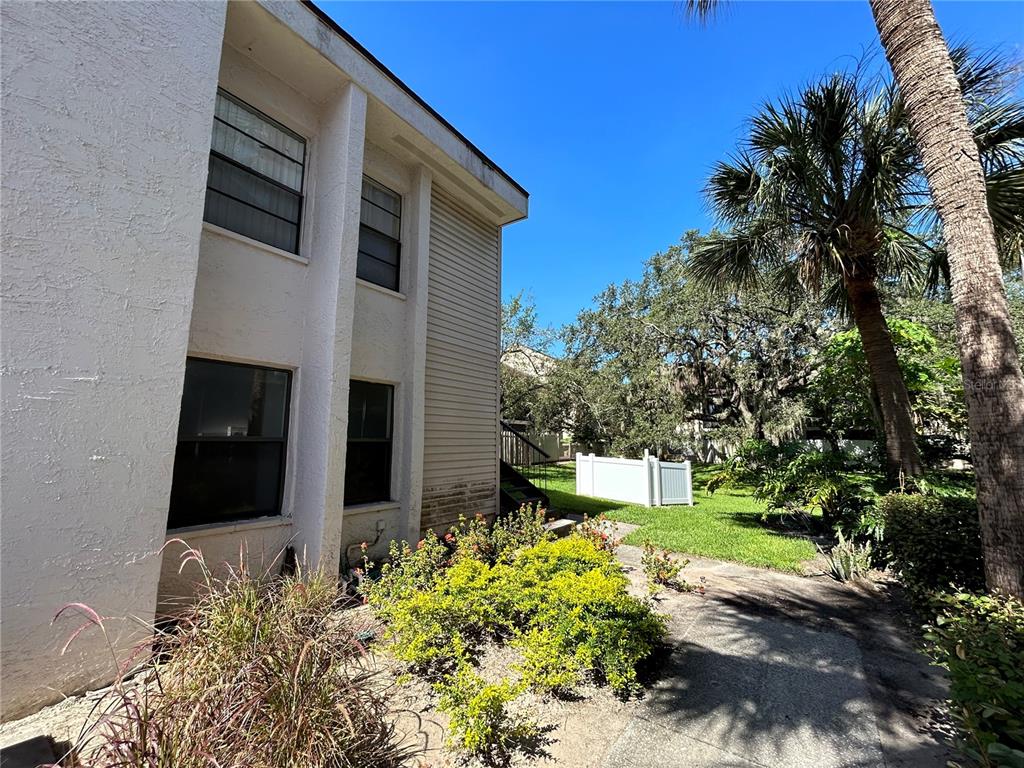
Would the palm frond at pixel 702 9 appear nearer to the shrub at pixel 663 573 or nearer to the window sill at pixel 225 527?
the shrub at pixel 663 573

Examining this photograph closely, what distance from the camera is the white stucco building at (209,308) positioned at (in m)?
2.91

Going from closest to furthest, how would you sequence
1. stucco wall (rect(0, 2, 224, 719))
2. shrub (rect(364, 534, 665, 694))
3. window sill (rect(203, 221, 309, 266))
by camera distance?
stucco wall (rect(0, 2, 224, 719)), shrub (rect(364, 534, 665, 694)), window sill (rect(203, 221, 309, 266))

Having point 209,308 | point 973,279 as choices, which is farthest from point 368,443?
point 973,279

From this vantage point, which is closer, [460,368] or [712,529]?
[460,368]

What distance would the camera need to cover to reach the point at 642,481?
1184 centimetres

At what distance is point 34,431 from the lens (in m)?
2.83

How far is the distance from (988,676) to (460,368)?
6618mm

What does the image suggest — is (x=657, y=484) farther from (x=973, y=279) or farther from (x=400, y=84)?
(x=400, y=84)

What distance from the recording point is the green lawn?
266 inches

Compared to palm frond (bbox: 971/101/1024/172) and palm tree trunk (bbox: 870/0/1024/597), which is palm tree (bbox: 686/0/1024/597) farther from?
palm frond (bbox: 971/101/1024/172)

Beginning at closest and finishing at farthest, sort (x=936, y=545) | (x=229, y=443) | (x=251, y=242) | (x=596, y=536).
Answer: (x=936, y=545) → (x=229, y=443) → (x=251, y=242) → (x=596, y=536)

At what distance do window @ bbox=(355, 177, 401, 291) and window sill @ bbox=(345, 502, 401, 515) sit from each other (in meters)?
3.20

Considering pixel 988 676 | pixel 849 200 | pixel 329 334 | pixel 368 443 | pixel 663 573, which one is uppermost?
pixel 849 200

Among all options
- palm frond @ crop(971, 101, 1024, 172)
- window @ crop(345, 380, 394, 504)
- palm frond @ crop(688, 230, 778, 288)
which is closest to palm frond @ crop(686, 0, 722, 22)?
palm frond @ crop(688, 230, 778, 288)
